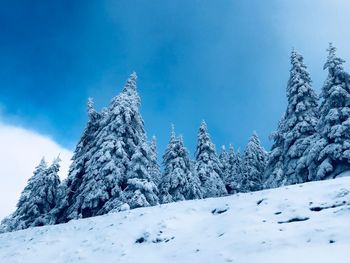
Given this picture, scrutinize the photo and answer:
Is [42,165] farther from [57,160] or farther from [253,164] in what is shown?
[253,164]

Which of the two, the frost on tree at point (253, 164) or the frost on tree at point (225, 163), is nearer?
the frost on tree at point (253, 164)

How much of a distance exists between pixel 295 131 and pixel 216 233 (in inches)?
783

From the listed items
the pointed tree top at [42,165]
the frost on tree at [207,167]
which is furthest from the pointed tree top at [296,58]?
the pointed tree top at [42,165]

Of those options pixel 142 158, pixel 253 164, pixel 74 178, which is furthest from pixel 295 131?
pixel 253 164

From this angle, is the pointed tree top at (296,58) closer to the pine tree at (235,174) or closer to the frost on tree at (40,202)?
the pine tree at (235,174)

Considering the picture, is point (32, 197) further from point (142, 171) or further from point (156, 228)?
point (156, 228)

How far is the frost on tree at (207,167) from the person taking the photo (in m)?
43.5

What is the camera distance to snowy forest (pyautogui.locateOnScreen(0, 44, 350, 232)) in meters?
26.7

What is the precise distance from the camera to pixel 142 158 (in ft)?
99.7

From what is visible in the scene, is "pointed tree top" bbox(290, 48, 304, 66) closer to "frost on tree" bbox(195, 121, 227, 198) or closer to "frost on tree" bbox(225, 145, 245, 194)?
"frost on tree" bbox(195, 121, 227, 198)

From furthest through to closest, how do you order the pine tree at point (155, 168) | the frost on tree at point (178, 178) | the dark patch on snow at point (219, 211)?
the pine tree at point (155, 168)
the frost on tree at point (178, 178)
the dark patch on snow at point (219, 211)

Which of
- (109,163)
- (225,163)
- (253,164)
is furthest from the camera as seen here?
(225,163)

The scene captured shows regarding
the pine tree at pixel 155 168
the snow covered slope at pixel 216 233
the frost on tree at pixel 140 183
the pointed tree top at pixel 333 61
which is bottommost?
the snow covered slope at pixel 216 233

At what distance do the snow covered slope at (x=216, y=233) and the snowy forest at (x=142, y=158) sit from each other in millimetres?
7579
